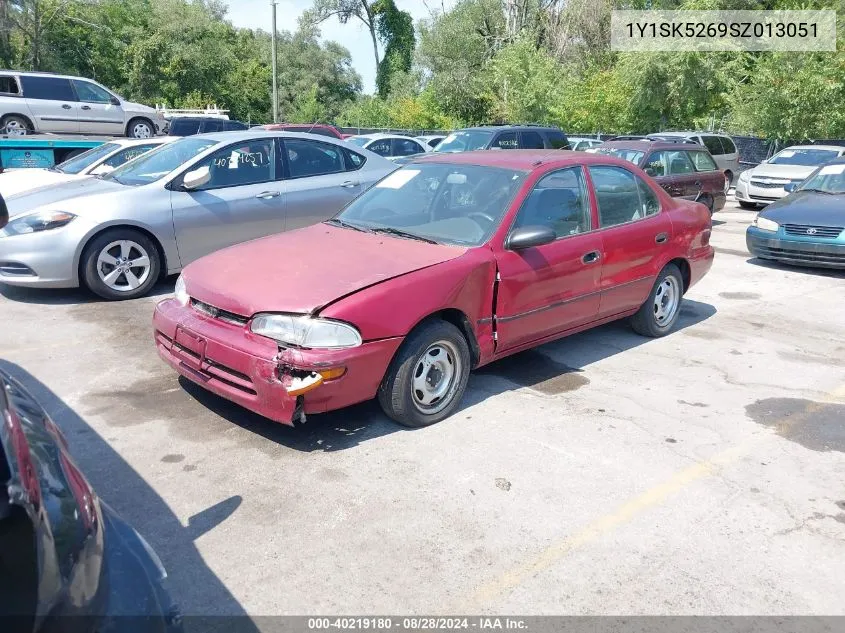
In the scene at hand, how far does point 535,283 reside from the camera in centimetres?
487

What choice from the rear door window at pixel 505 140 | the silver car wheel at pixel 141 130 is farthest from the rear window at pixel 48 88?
the rear door window at pixel 505 140

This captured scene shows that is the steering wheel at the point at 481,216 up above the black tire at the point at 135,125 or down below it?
below

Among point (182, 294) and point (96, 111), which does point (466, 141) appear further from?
point (182, 294)

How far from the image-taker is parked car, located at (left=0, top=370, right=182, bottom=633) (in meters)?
1.39

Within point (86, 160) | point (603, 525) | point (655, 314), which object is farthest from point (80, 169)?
point (603, 525)

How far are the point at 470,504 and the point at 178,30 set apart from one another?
44923 millimetres

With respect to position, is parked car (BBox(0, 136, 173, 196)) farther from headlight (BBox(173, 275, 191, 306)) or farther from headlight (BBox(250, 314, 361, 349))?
headlight (BBox(250, 314, 361, 349))

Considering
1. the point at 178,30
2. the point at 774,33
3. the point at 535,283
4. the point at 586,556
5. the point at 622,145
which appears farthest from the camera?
the point at 178,30

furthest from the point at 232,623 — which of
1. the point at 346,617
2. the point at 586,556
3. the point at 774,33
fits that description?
the point at 774,33

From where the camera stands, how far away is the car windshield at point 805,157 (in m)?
17.3

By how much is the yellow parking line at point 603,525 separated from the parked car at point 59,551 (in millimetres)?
1448

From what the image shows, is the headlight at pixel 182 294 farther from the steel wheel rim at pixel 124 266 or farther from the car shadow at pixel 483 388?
the steel wheel rim at pixel 124 266

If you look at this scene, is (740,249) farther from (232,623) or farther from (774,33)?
(774,33)

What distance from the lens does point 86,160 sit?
9984 millimetres
